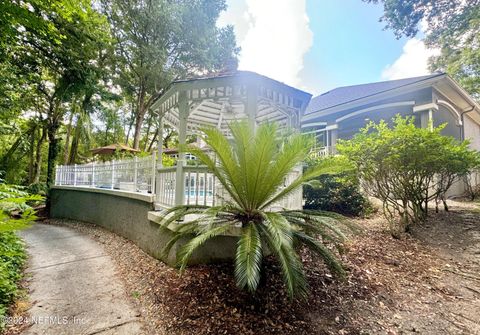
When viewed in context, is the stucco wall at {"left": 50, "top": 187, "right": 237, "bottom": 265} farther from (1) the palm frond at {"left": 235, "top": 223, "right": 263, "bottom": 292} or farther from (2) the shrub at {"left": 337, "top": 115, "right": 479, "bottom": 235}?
(2) the shrub at {"left": 337, "top": 115, "right": 479, "bottom": 235}

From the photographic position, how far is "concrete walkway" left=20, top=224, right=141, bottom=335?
2.87m

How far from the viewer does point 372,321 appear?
111 inches

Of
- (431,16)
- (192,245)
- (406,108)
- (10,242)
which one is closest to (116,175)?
(10,242)

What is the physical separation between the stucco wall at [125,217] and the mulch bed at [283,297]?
24cm

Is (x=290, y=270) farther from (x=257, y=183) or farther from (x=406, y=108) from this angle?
(x=406, y=108)

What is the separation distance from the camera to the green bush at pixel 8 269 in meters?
3.05

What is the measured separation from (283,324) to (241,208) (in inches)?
57.0

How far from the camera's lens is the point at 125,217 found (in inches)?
252

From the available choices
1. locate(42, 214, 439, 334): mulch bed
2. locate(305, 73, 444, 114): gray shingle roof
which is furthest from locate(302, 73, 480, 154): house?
locate(42, 214, 439, 334): mulch bed

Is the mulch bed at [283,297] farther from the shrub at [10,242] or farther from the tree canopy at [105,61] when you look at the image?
the tree canopy at [105,61]

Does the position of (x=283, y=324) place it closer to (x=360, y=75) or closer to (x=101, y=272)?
(x=101, y=272)

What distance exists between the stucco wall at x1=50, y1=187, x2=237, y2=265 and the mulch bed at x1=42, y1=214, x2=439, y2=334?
0.24 m

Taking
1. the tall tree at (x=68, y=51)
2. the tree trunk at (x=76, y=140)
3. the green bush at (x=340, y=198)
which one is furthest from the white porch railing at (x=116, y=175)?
the green bush at (x=340, y=198)

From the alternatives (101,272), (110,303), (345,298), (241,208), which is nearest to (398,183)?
(345,298)
